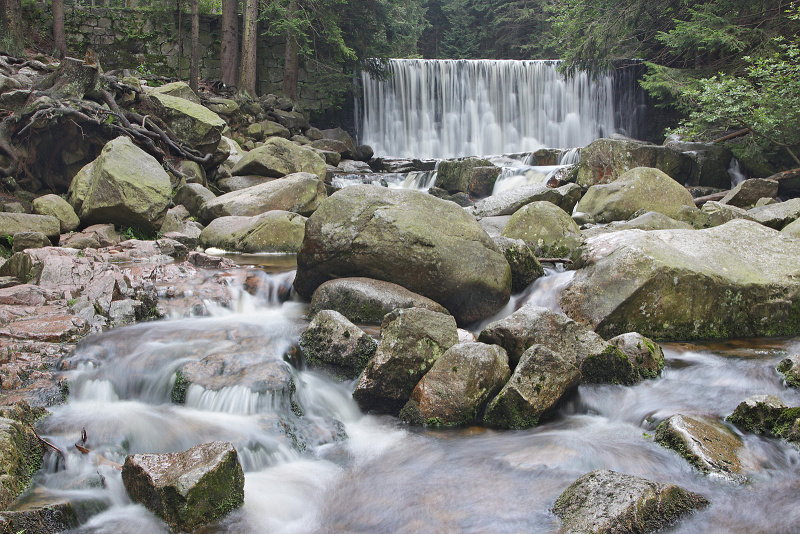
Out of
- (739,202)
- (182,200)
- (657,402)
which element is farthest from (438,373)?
(739,202)

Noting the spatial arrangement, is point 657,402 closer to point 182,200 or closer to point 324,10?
→ point 182,200

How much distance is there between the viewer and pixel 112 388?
4699 millimetres

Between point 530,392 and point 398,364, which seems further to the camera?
point 398,364

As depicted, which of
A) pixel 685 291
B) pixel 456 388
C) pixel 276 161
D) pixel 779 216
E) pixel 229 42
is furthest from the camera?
pixel 229 42

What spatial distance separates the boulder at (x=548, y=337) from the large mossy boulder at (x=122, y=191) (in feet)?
22.7

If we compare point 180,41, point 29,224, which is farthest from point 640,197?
point 180,41

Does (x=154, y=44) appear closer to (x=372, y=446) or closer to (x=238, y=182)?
(x=238, y=182)

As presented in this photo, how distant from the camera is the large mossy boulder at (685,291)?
5.76 m

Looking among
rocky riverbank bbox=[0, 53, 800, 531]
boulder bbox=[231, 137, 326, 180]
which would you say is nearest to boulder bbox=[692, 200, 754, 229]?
rocky riverbank bbox=[0, 53, 800, 531]

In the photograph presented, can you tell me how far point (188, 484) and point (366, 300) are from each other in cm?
322

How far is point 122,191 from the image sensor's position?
30.3ft

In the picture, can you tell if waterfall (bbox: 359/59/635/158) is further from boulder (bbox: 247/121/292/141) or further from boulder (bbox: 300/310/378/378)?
boulder (bbox: 300/310/378/378)

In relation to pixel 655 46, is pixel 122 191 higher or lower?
lower

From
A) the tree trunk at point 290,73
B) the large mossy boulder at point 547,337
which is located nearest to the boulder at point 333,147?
the tree trunk at point 290,73
